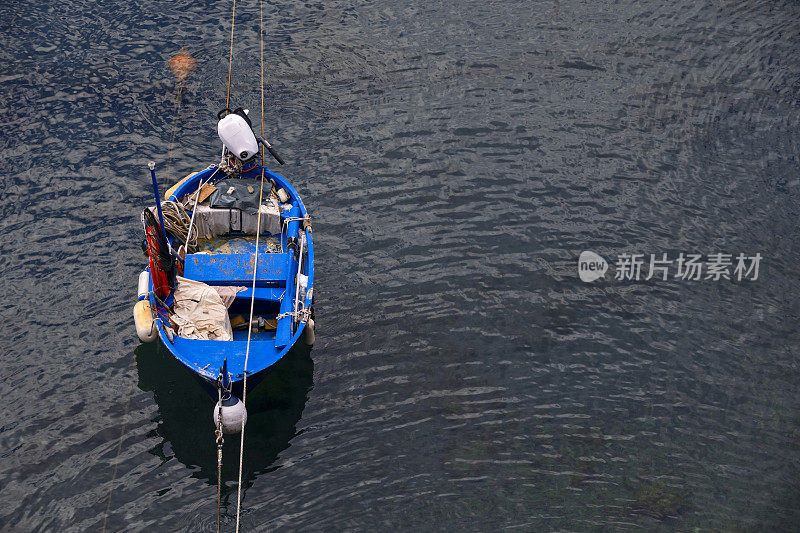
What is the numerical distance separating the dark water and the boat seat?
2281 millimetres

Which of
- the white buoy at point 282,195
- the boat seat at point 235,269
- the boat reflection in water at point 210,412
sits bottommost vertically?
the boat reflection in water at point 210,412

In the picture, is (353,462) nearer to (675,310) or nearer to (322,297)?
(322,297)

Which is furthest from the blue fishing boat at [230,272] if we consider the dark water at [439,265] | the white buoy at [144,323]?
the dark water at [439,265]

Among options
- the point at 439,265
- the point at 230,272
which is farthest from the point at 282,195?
the point at 439,265

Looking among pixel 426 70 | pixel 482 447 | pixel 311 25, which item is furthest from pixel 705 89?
pixel 482 447

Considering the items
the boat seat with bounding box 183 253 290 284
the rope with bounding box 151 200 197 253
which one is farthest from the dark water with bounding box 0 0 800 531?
the rope with bounding box 151 200 197 253

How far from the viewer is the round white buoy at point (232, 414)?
18.2 meters

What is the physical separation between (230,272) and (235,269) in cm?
16

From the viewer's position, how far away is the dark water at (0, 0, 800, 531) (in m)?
19.2

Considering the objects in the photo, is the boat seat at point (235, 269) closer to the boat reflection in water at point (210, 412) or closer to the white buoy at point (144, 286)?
the white buoy at point (144, 286)

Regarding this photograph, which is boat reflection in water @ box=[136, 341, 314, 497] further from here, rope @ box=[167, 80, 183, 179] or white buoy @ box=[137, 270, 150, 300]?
rope @ box=[167, 80, 183, 179]

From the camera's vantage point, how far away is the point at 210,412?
20.5 metres

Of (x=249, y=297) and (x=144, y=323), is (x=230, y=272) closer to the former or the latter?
(x=249, y=297)

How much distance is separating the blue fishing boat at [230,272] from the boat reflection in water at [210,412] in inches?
48.6
